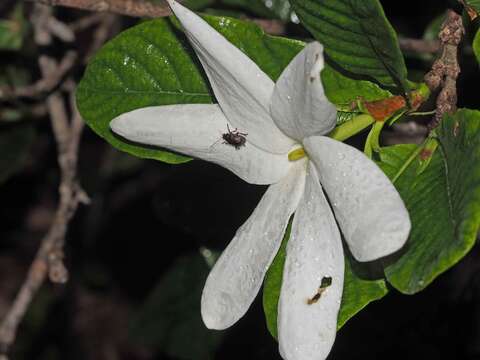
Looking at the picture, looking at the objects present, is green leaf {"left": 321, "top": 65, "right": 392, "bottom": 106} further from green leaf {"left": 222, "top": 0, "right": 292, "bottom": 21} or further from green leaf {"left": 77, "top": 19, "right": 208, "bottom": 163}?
green leaf {"left": 222, "top": 0, "right": 292, "bottom": 21}

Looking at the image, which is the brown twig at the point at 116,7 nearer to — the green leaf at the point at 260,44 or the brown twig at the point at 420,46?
the green leaf at the point at 260,44

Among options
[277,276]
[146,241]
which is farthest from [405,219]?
[146,241]

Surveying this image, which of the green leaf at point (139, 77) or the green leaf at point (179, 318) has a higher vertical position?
the green leaf at point (139, 77)

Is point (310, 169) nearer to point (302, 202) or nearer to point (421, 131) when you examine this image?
point (302, 202)

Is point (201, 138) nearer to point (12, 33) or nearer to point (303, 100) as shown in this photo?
point (303, 100)

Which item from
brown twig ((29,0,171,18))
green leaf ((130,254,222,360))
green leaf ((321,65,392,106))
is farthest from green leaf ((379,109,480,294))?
green leaf ((130,254,222,360))

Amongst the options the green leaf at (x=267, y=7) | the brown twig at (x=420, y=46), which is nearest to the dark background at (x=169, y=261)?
the brown twig at (x=420, y=46)

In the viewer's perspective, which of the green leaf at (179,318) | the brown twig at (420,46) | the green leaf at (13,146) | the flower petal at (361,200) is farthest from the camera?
the green leaf at (13,146)
